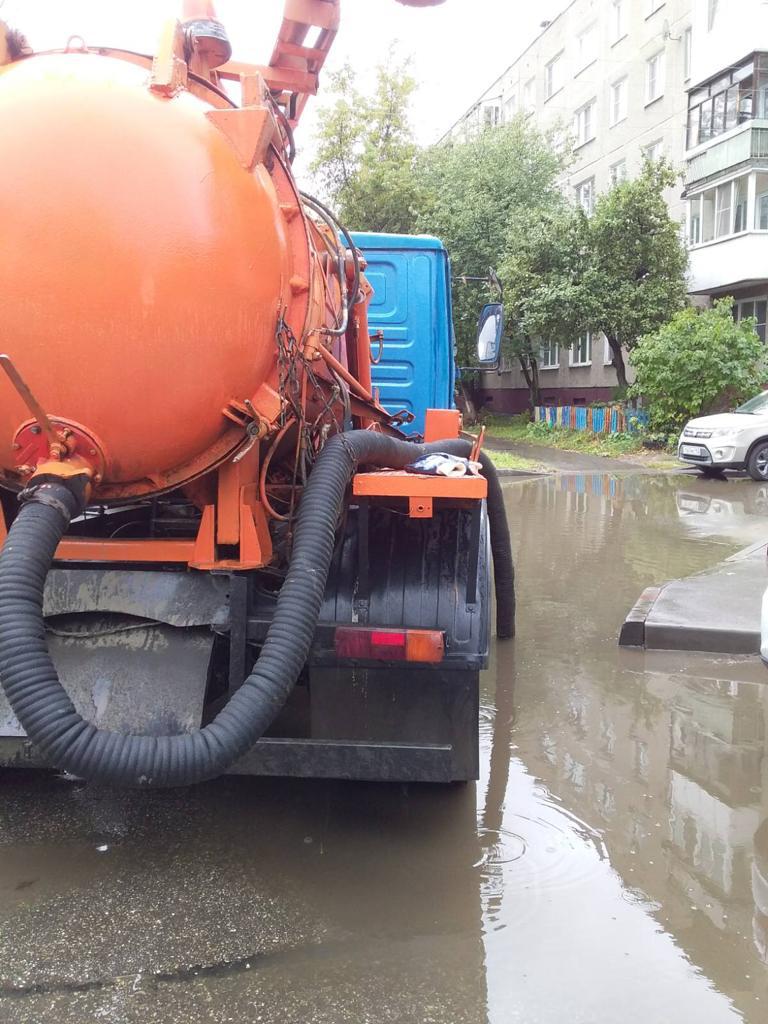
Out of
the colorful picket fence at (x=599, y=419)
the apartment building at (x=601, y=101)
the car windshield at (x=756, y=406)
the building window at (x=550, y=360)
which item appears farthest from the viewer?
the building window at (x=550, y=360)

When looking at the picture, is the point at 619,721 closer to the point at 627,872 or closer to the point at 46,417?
the point at 627,872

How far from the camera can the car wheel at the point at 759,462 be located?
15.5 metres

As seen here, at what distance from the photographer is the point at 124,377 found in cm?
254

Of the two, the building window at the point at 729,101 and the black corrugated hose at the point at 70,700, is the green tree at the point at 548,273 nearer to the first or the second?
the building window at the point at 729,101

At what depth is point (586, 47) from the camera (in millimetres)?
32438

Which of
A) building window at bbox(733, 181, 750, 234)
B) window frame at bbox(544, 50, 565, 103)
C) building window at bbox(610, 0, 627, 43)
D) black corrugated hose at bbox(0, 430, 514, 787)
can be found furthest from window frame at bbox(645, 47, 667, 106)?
black corrugated hose at bbox(0, 430, 514, 787)

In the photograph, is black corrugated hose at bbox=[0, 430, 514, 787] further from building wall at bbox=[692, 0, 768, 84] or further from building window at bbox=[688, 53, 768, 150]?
building wall at bbox=[692, 0, 768, 84]

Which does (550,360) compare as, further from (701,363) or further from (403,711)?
(403,711)

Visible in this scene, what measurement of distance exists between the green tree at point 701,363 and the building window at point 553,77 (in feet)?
62.4

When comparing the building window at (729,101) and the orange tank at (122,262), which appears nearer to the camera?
the orange tank at (122,262)

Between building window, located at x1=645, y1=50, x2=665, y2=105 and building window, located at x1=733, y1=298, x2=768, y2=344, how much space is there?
7828mm

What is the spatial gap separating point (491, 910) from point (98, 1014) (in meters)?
1.26

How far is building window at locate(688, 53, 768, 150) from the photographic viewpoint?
2178 centimetres

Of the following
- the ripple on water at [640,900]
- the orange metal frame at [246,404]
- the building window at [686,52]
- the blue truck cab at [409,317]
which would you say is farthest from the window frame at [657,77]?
the ripple on water at [640,900]
